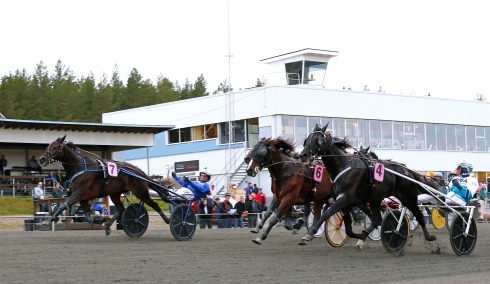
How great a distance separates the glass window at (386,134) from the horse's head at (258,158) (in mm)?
27198

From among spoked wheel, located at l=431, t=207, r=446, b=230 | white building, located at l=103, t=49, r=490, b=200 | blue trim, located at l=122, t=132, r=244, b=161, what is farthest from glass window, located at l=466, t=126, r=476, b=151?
spoked wheel, located at l=431, t=207, r=446, b=230

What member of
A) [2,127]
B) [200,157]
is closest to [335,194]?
[2,127]

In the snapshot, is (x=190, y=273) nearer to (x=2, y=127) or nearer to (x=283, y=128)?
(x=2, y=127)

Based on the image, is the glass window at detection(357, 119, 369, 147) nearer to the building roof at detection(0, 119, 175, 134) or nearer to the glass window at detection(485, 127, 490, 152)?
the glass window at detection(485, 127, 490, 152)

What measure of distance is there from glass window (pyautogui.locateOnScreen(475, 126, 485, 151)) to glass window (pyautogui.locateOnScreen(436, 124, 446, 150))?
99.5 inches

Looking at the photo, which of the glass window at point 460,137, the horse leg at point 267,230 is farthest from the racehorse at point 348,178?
the glass window at point 460,137

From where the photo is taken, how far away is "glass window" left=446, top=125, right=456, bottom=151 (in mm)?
44031

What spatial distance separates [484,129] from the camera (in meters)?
45.7

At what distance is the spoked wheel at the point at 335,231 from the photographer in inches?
560

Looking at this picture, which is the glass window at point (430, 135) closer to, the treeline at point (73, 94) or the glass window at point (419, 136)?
the glass window at point (419, 136)

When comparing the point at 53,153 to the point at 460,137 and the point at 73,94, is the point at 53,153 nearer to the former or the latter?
the point at 460,137

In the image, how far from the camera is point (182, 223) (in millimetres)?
15500

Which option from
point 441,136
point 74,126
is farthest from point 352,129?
point 74,126

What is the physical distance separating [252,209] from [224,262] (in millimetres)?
12919
